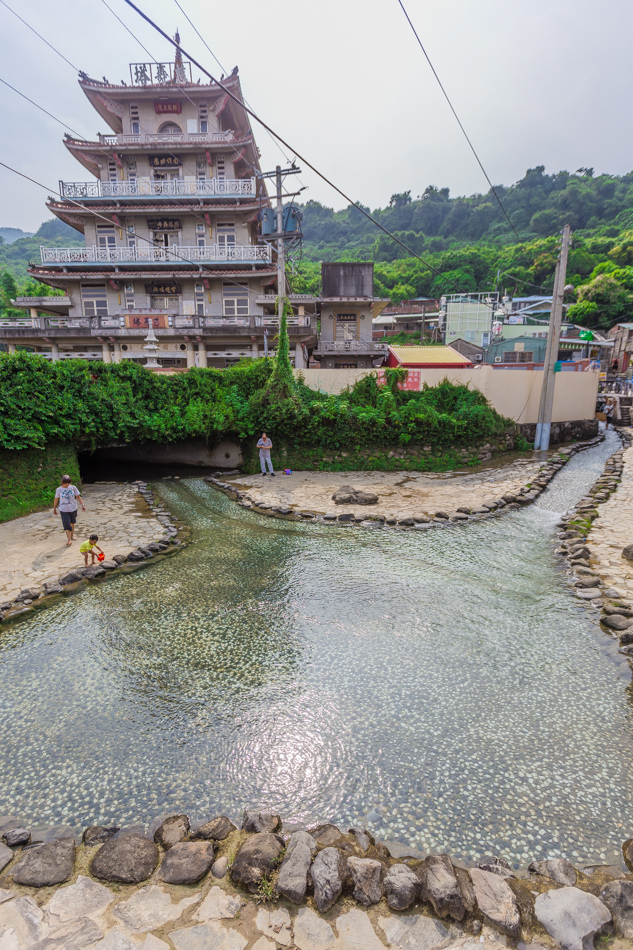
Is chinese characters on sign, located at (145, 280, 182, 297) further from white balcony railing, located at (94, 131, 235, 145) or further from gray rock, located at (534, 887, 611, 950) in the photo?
gray rock, located at (534, 887, 611, 950)

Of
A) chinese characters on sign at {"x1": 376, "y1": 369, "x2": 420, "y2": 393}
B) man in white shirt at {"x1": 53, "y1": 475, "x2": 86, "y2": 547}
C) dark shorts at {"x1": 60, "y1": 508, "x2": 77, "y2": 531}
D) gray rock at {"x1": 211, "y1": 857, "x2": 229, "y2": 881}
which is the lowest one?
gray rock at {"x1": 211, "y1": 857, "x2": 229, "y2": 881}

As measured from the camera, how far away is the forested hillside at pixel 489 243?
49.8 m

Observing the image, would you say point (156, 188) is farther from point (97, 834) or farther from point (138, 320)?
point (97, 834)

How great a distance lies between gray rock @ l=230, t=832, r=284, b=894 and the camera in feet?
9.78

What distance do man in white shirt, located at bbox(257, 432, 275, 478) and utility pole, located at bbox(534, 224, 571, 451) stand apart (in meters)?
11.4

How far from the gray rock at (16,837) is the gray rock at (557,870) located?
12.5 feet

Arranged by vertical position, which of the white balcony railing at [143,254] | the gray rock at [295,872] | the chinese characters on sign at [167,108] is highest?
the chinese characters on sign at [167,108]

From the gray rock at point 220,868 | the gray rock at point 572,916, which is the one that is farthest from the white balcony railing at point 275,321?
the gray rock at point 572,916

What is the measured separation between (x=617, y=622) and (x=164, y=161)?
3821 centimetres

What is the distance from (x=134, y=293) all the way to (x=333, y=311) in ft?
48.5

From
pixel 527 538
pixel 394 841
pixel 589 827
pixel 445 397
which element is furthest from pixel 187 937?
pixel 445 397

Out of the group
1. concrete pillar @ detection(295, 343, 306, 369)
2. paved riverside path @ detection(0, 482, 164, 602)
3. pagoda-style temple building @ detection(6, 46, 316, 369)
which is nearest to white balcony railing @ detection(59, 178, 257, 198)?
pagoda-style temple building @ detection(6, 46, 316, 369)

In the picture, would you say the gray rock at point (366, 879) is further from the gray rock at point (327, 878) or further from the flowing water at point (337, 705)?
the flowing water at point (337, 705)

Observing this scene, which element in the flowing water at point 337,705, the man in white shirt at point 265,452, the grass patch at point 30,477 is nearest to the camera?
the flowing water at point 337,705
